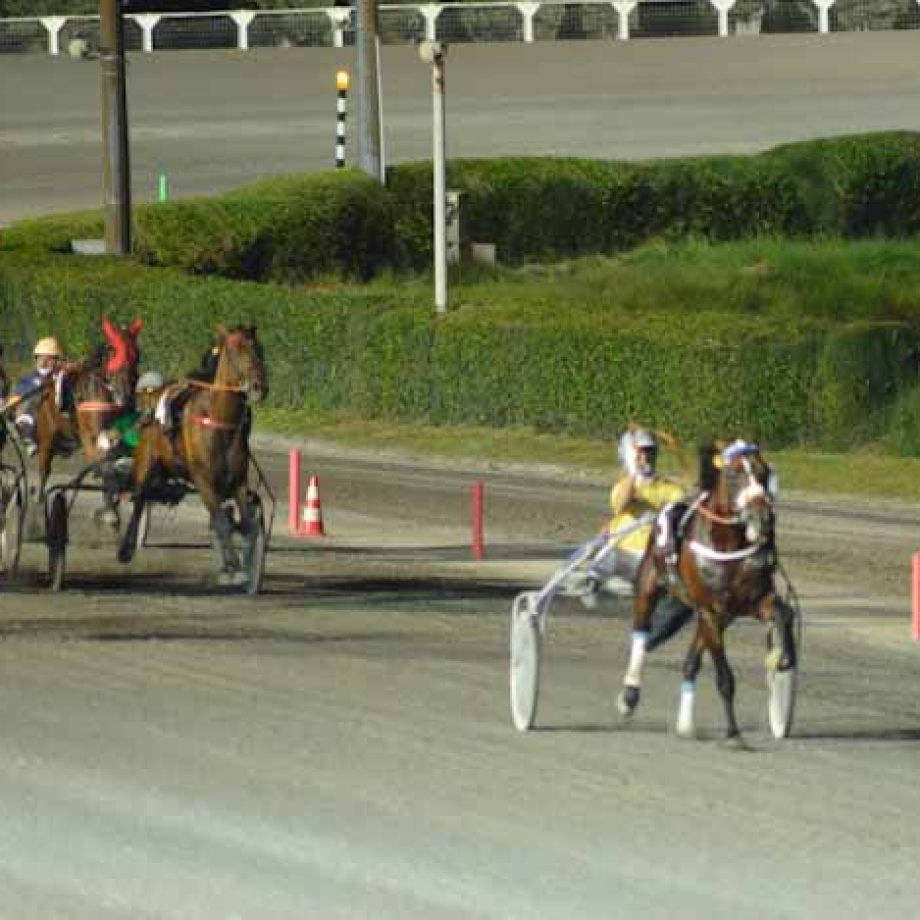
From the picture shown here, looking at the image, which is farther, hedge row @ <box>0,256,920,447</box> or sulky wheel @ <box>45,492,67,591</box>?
hedge row @ <box>0,256,920,447</box>

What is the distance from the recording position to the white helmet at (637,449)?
14.2 metres

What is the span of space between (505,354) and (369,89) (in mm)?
11970

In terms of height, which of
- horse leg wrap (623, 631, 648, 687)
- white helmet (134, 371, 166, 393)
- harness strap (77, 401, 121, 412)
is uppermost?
white helmet (134, 371, 166, 393)

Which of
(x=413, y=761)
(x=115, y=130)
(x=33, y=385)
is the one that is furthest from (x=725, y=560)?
(x=115, y=130)

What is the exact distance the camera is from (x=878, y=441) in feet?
91.3

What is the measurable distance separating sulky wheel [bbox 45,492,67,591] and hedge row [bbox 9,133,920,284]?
57.9 ft

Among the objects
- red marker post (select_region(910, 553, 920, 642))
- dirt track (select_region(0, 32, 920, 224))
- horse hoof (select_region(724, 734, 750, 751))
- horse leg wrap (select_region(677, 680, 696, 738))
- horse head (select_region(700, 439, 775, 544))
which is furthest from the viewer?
dirt track (select_region(0, 32, 920, 224))

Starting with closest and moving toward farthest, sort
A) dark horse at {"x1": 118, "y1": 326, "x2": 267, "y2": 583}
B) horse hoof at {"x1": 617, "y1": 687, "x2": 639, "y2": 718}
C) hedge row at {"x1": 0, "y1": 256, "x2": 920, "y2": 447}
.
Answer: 1. horse hoof at {"x1": 617, "y1": 687, "x2": 639, "y2": 718}
2. dark horse at {"x1": 118, "y1": 326, "x2": 267, "y2": 583}
3. hedge row at {"x1": 0, "y1": 256, "x2": 920, "y2": 447}

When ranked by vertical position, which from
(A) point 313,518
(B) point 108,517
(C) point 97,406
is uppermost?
(C) point 97,406

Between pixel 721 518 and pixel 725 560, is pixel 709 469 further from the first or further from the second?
pixel 725 560

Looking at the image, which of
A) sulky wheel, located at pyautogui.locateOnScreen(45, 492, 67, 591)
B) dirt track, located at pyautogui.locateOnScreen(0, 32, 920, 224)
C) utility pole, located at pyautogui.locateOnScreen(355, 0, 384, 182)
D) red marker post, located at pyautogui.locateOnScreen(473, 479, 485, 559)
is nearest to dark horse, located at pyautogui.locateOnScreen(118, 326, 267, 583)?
sulky wheel, located at pyautogui.locateOnScreen(45, 492, 67, 591)

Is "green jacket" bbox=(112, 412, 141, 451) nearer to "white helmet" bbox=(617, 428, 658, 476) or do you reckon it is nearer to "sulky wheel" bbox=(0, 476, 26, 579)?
"sulky wheel" bbox=(0, 476, 26, 579)

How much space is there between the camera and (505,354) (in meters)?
30.0

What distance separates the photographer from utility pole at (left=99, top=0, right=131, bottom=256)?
115 ft
